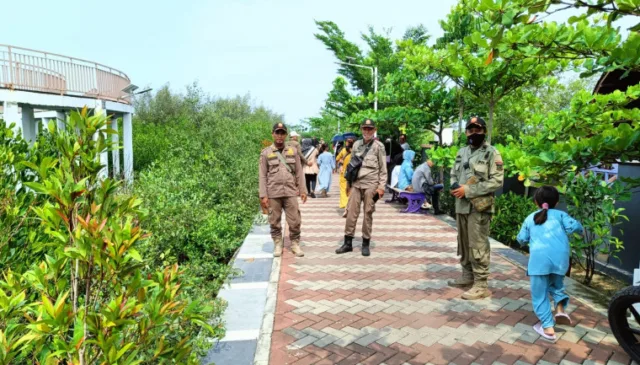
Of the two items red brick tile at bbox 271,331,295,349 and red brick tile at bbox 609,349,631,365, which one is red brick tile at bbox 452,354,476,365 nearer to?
red brick tile at bbox 609,349,631,365

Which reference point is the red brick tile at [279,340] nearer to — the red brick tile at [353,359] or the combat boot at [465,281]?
Answer: the red brick tile at [353,359]

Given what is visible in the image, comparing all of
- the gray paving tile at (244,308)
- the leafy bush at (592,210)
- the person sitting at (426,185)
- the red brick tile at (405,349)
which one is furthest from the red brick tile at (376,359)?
the person sitting at (426,185)

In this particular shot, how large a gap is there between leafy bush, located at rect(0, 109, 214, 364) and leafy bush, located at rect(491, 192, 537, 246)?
23.5ft

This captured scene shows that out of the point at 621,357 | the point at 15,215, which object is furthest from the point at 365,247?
the point at 15,215

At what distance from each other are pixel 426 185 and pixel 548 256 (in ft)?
20.1

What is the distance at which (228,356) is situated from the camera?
3.31 meters

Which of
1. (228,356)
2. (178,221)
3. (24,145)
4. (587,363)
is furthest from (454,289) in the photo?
(24,145)

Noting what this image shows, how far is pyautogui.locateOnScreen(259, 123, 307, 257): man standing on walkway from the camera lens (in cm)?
601

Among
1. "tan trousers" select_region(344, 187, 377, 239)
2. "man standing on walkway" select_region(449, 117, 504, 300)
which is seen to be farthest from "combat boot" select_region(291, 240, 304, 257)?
"man standing on walkway" select_region(449, 117, 504, 300)

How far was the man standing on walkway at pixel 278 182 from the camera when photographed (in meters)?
6.01

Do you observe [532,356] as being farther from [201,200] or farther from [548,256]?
[201,200]

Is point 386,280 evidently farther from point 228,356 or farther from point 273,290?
point 228,356

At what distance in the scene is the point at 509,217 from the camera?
787 cm

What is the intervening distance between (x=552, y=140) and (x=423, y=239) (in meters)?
3.96
